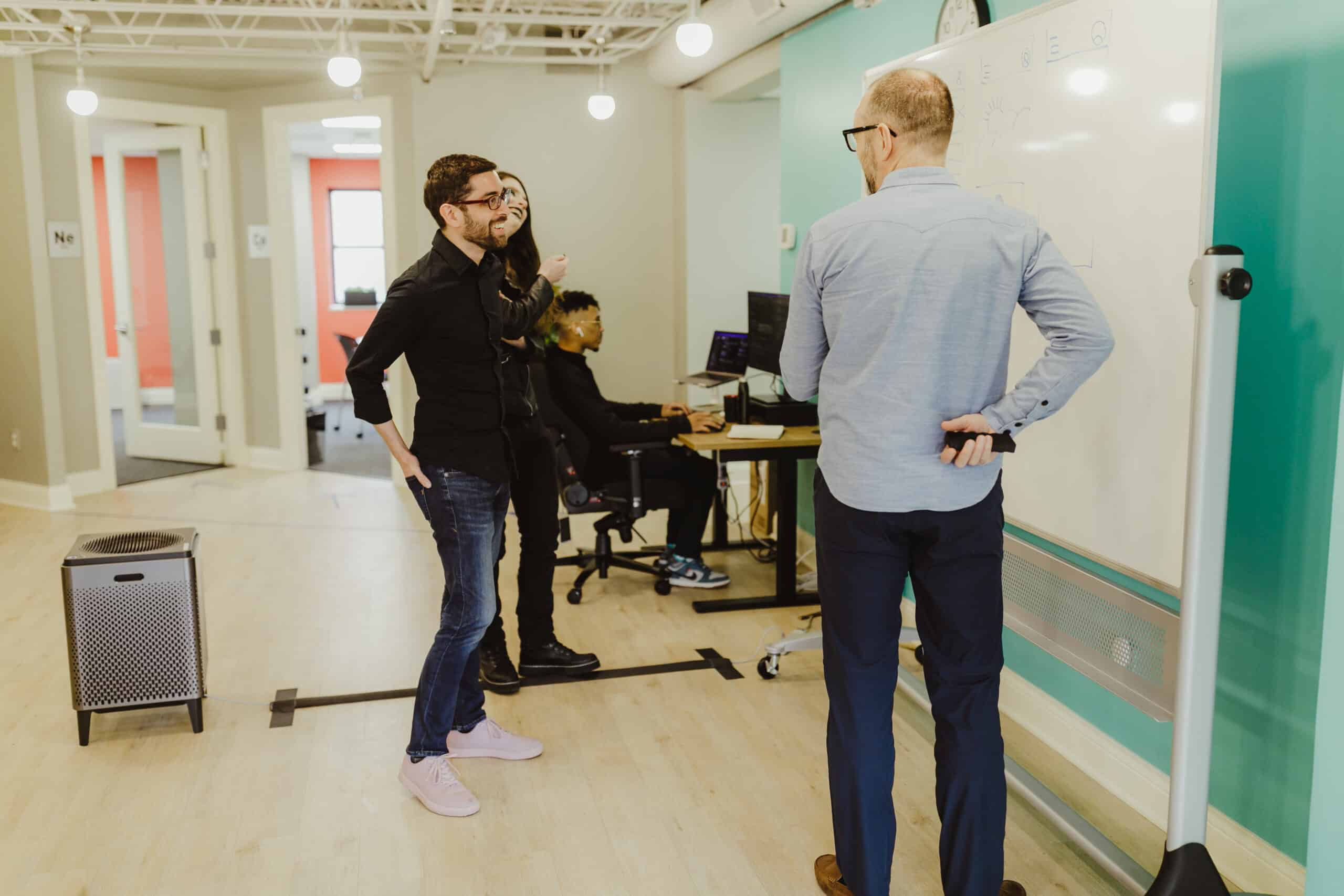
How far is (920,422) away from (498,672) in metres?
1.96

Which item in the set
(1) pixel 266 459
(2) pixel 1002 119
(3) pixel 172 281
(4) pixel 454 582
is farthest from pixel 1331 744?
(3) pixel 172 281

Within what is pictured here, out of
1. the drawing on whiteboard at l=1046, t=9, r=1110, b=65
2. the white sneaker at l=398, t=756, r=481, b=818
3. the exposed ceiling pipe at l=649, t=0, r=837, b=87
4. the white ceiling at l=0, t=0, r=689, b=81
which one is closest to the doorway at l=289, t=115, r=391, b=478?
the white ceiling at l=0, t=0, r=689, b=81

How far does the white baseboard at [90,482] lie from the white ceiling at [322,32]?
2.34m

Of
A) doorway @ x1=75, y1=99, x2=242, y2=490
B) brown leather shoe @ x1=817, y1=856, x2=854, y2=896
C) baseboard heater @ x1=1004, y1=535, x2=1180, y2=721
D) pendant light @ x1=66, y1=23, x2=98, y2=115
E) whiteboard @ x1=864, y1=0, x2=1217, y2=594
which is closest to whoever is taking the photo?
whiteboard @ x1=864, y1=0, x2=1217, y2=594

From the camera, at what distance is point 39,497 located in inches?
237

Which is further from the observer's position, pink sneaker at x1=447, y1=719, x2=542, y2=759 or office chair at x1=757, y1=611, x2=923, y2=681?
office chair at x1=757, y1=611, x2=923, y2=681

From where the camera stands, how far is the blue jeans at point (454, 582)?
2500 mm

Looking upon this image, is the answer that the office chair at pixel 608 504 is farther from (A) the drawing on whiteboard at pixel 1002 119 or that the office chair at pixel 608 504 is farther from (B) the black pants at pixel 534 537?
(A) the drawing on whiteboard at pixel 1002 119

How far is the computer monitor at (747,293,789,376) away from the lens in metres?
4.24

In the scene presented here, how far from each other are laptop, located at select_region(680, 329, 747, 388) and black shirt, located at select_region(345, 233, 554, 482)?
7.07 ft

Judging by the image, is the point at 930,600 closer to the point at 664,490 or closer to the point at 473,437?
the point at 473,437

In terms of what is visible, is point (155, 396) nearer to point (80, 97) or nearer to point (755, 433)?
point (80, 97)

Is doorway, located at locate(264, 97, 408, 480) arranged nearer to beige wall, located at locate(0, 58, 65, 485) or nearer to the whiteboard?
beige wall, located at locate(0, 58, 65, 485)

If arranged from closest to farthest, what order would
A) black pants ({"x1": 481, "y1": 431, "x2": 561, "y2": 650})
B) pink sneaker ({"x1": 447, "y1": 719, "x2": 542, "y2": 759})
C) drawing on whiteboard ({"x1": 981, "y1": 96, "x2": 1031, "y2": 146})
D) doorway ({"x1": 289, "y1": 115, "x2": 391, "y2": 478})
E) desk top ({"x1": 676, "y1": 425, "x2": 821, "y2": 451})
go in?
1. drawing on whiteboard ({"x1": 981, "y1": 96, "x2": 1031, "y2": 146})
2. pink sneaker ({"x1": 447, "y1": 719, "x2": 542, "y2": 759})
3. black pants ({"x1": 481, "y1": 431, "x2": 561, "y2": 650})
4. desk top ({"x1": 676, "y1": 425, "x2": 821, "y2": 451})
5. doorway ({"x1": 289, "y1": 115, "x2": 391, "y2": 478})
